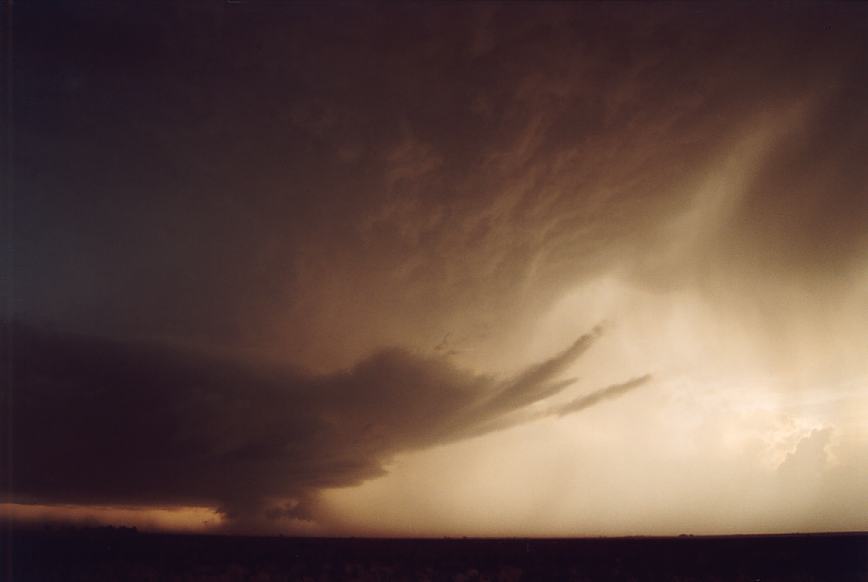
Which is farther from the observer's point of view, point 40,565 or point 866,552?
point 866,552

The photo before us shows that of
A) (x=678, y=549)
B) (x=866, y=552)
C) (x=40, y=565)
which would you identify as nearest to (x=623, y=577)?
(x=678, y=549)

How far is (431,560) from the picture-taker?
17562 millimetres

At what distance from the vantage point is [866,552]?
18.9 m

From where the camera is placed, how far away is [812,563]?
17859 millimetres

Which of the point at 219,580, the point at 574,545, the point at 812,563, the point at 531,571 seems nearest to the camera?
the point at 219,580

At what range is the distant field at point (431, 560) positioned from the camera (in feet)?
52.7

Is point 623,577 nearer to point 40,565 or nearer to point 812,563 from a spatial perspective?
point 812,563

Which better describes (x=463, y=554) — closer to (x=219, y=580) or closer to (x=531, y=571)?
(x=531, y=571)

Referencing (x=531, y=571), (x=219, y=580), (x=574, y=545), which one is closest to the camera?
(x=219, y=580)

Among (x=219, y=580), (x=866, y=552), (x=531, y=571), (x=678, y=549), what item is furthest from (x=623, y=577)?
(x=219, y=580)

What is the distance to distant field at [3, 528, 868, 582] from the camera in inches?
632

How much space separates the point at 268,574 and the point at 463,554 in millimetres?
6828

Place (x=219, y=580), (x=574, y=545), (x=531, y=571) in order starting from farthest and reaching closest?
(x=574, y=545)
(x=531, y=571)
(x=219, y=580)

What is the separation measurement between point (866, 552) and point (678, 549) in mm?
6982
